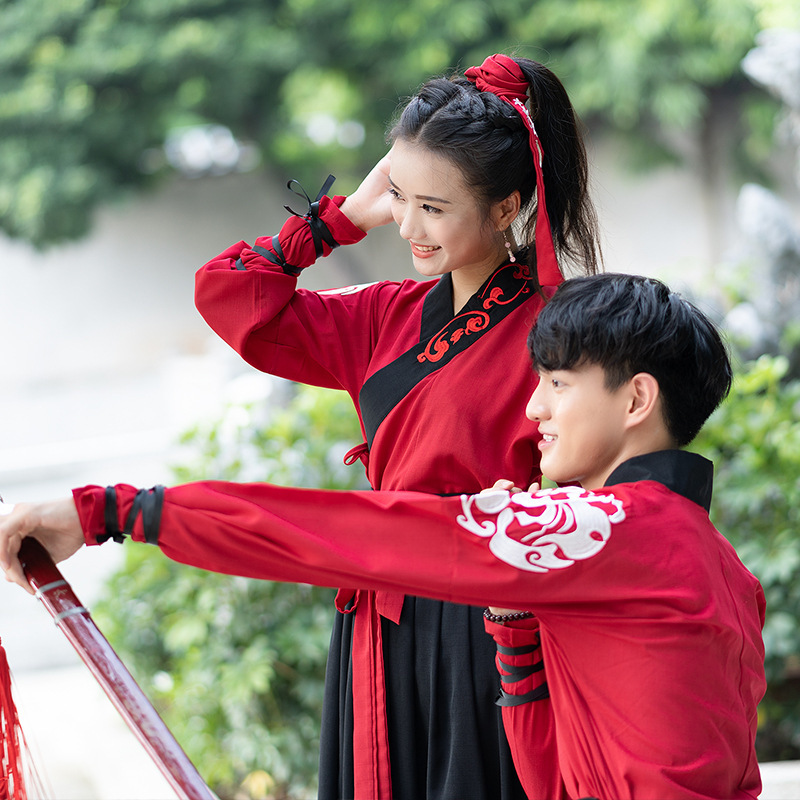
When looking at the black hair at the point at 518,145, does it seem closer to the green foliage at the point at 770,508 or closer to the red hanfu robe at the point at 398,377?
the red hanfu robe at the point at 398,377

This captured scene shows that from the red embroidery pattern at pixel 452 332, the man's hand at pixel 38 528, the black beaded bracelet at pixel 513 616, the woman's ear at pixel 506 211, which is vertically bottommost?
the black beaded bracelet at pixel 513 616

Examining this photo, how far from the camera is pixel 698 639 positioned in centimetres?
110

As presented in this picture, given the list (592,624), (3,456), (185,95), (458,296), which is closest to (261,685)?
(458,296)

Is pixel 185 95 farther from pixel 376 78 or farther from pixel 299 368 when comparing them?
pixel 299 368

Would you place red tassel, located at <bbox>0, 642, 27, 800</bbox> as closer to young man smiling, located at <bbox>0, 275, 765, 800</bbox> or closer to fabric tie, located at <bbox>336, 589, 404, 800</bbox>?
young man smiling, located at <bbox>0, 275, 765, 800</bbox>

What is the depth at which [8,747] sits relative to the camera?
1.26 m

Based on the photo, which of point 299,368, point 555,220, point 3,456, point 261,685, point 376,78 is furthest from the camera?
point 376,78

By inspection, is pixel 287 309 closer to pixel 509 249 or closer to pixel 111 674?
pixel 509 249

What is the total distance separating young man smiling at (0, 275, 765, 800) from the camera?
106 centimetres

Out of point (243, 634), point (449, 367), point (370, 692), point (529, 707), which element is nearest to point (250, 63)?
point (243, 634)

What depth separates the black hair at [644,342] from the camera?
1193mm

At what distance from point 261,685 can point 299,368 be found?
4.79 feet

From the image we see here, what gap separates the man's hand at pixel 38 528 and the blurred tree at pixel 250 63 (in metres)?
7.15

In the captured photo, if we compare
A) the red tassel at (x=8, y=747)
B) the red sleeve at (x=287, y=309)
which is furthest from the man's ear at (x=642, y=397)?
the red tassel at (x=8, y=747)
